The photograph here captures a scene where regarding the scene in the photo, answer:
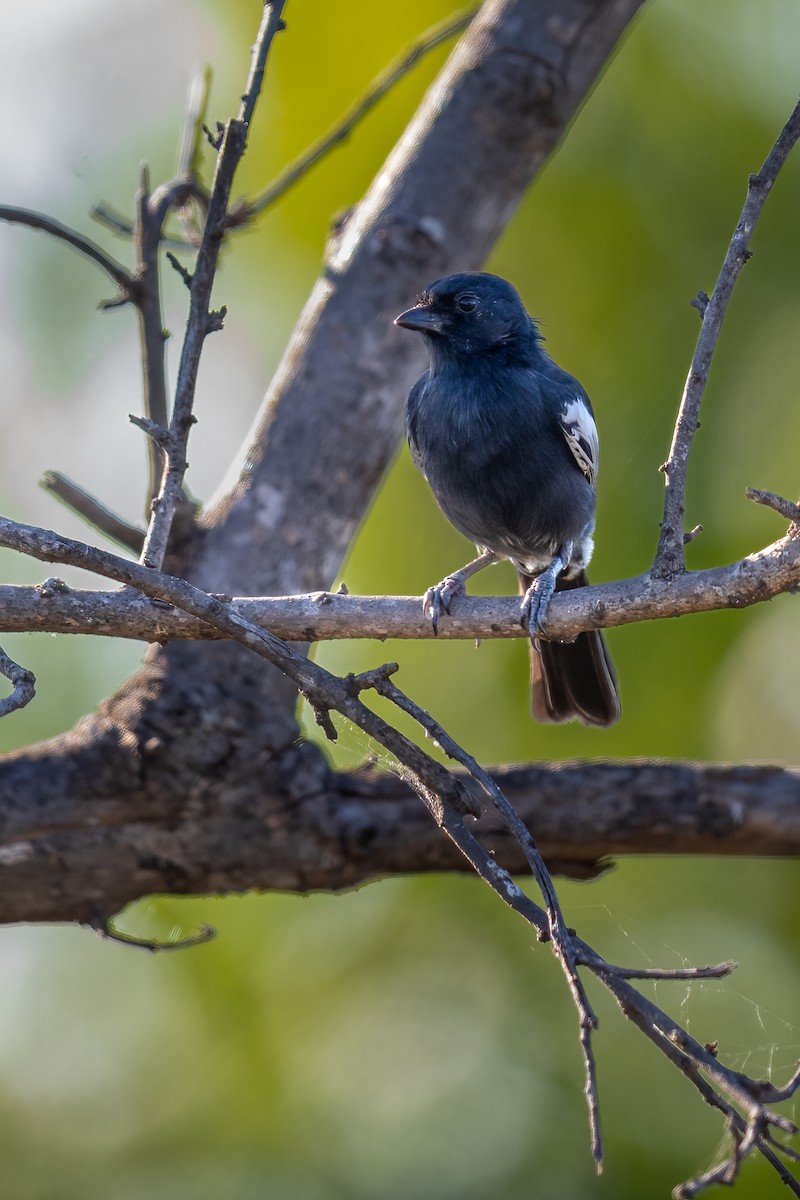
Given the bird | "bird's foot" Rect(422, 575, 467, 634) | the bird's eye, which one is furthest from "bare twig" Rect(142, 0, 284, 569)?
the bird's eye

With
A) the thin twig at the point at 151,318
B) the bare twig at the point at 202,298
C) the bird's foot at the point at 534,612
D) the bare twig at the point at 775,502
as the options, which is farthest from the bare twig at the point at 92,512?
the bare twig at the point at 775,502

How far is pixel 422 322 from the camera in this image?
4.02 m

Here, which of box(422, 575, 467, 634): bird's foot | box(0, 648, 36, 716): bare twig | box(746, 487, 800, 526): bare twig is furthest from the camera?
box(422, 575, 467, 634): bird's foot

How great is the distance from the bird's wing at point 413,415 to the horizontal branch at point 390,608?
4.16ft

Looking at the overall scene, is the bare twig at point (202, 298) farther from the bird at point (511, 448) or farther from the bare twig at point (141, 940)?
the bare twig at point (141, 940)

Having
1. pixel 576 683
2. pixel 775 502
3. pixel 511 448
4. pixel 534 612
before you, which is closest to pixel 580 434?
pixel 511 448

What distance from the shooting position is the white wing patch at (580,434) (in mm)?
3893

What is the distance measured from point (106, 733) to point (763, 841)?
2.18 metres

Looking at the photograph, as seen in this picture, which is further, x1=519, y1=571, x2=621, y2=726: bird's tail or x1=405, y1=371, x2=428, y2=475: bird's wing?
x1=519, y1=571, x2=621, y2=726: bird's tail

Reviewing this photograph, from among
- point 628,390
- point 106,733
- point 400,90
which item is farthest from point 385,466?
point 400,90

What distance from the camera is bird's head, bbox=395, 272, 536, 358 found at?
4.05 meters

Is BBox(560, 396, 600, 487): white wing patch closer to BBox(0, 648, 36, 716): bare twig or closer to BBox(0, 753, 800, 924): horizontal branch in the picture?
BBox(0, 753, 800, 924): horizontal branch

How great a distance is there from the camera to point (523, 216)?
6832 mm

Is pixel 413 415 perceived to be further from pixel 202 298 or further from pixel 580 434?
pixel 202 298
